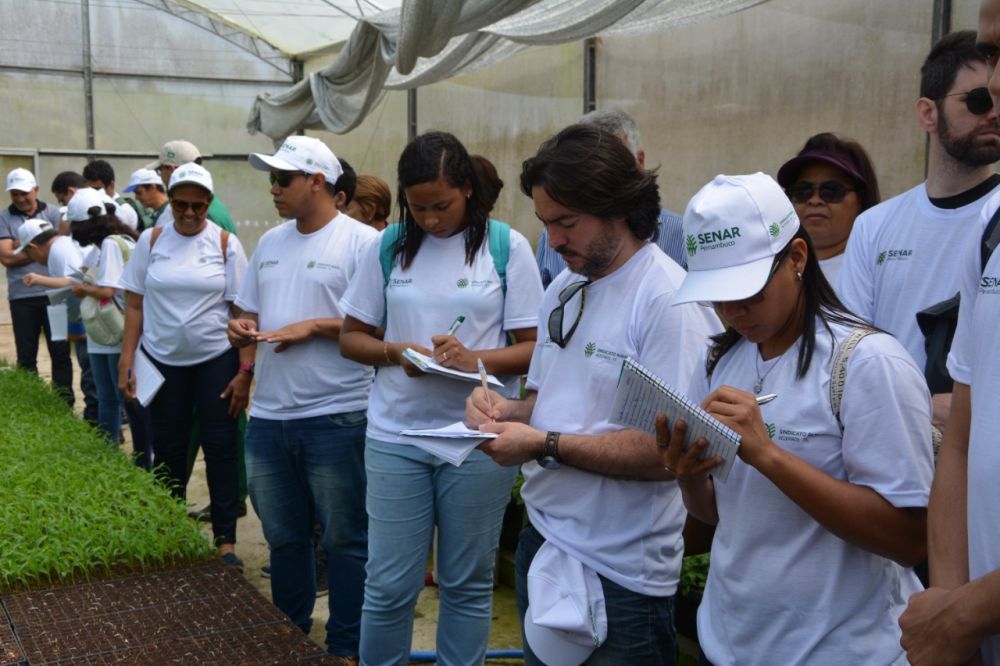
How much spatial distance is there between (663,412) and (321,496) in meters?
2.24

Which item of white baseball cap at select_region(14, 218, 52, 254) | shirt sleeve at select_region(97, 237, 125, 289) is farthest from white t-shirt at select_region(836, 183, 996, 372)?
white baseball cap at select_region(14, 218, 52, 254)

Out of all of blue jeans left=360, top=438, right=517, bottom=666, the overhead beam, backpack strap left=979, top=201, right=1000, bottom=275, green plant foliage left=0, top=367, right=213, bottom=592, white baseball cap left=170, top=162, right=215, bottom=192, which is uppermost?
the overhead beam

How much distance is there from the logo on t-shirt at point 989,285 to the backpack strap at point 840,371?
0.24m

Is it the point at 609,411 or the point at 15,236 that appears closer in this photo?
the point at 609,411

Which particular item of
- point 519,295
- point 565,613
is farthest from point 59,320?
point 565,613

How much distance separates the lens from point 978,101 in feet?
8.23

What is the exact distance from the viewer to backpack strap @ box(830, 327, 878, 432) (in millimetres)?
1713

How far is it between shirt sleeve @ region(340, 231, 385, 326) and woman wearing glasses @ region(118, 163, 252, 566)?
1534 millimetres

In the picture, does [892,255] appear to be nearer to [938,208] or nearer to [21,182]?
[938,208]

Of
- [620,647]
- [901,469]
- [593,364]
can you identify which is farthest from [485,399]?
[901,469]

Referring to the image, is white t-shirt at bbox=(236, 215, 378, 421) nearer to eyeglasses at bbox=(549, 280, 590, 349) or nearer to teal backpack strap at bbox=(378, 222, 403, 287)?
teal backpack strap at bbox=(378, 222, 403, 287)

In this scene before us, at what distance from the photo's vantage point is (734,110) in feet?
21.9

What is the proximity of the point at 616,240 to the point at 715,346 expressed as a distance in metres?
0.43

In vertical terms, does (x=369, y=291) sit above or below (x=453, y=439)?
above
